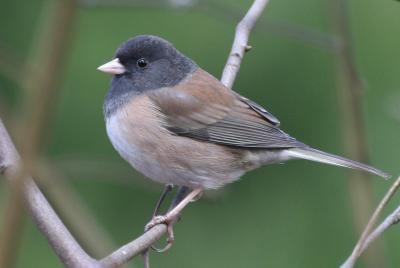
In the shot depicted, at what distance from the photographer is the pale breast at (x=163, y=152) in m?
2.32

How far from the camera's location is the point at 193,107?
2.51 meters

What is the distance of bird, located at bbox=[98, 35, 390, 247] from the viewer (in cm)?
234

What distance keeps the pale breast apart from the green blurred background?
1231mm

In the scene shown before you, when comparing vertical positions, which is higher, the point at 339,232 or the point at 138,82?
the point at 138,82

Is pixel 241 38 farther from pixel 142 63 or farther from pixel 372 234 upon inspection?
pixel 372 234

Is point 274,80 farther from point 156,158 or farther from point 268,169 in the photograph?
point 156,158

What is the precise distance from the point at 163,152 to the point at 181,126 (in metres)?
0.17

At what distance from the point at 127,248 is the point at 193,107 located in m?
1.01

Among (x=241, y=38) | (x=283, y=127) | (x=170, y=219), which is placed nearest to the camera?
(x=170, y=219)

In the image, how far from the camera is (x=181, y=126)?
2479 mm

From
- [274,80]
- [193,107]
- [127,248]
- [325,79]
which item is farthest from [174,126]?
[325,79]

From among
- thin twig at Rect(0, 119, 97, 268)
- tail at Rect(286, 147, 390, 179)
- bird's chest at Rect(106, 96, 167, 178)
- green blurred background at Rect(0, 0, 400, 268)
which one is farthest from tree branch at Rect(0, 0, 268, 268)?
green blurred background at Rect(0, 0, 400, 268)

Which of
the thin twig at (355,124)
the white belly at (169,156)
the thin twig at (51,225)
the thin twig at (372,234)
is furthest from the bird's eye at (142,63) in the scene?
the thin twig at (372,234)

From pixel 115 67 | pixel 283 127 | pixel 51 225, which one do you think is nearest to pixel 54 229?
pixel 51 225
